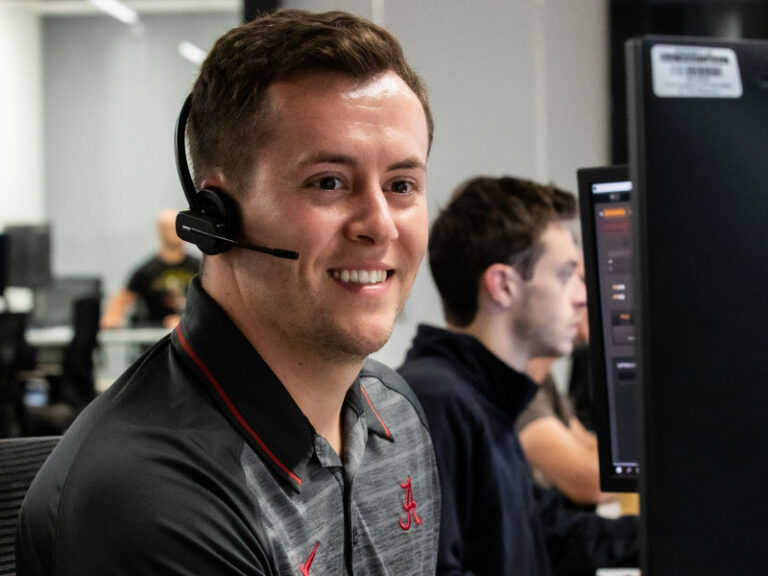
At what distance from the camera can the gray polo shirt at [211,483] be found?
2.90ft

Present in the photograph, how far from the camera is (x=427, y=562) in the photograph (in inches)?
50.2

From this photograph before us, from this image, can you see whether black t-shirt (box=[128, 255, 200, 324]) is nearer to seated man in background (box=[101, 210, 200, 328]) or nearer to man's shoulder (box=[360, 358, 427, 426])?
seated man in background (box=[101, 210, 200, 328])

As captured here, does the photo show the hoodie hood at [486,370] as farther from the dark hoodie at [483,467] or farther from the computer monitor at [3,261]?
the computer monitor at [3,261]

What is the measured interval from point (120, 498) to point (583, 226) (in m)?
0.64

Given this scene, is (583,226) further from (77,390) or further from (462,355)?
(77,390)

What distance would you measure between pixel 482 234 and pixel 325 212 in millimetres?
1001

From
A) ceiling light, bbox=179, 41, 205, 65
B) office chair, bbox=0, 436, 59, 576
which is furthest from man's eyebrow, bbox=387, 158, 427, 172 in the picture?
ceiling light, bbox=179, 41, 205, 65

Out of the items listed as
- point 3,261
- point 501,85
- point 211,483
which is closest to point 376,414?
point 211,483

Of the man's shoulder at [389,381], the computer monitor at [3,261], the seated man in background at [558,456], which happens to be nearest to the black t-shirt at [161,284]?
the computer monitor at [3,261]

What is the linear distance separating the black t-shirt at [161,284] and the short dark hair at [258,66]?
5.12 metres

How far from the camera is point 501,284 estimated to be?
2.02 metres

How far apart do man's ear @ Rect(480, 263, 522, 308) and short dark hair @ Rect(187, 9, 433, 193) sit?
A: 2.91 feet

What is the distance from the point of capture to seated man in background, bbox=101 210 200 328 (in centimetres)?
623

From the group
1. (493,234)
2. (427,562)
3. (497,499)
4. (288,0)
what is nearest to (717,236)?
(427,562)
